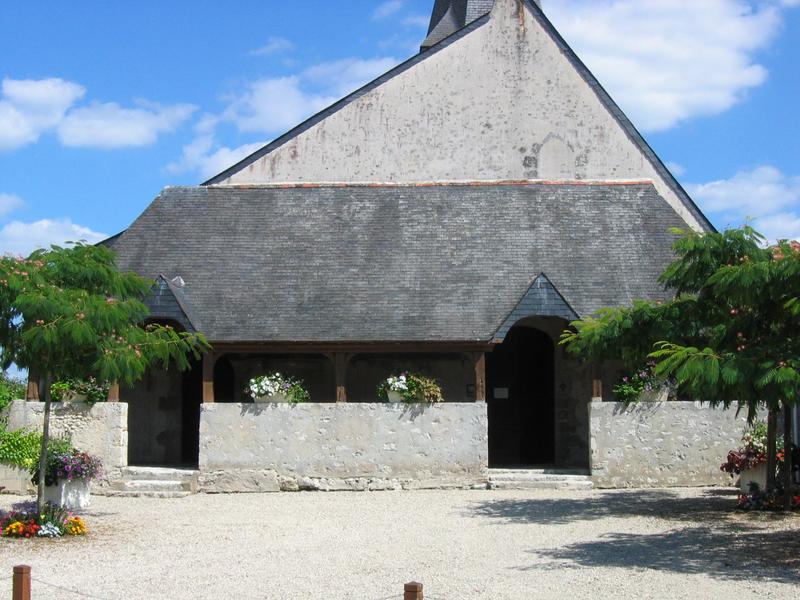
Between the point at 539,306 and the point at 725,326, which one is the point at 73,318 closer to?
the point at 725,326

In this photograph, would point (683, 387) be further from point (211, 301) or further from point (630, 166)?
point (630, 166)

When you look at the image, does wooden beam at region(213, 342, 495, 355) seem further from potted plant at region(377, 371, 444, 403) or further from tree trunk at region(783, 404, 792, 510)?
tree trunk at region(783, 404, 792, 510)

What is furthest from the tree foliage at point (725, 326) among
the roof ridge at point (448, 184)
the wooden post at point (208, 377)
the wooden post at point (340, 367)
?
the roof ridge at point (448, 184)

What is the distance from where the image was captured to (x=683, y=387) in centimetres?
1094

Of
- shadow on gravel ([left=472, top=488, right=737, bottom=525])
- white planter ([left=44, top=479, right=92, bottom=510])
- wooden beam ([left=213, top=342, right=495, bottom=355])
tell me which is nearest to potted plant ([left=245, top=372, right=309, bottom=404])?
wooden beam ([left=213, top=342, right=495, bottom=355])

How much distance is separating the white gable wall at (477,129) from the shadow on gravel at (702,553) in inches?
483

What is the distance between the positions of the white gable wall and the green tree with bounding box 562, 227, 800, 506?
9328mm

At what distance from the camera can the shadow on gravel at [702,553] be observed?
9.45 m

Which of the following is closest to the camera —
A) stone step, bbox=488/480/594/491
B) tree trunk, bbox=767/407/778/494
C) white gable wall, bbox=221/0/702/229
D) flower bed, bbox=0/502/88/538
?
flower bed, bbox=0/502/88/538

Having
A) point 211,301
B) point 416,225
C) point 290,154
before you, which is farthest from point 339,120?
point 211,301

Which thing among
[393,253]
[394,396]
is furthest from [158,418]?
[393,253]

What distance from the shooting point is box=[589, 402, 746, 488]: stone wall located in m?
16.8

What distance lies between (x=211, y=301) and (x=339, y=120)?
6.62 meters

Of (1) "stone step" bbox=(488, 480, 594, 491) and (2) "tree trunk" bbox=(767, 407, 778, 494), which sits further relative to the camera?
(1) "stone step" bbox=(488, 480, 594, 491)
